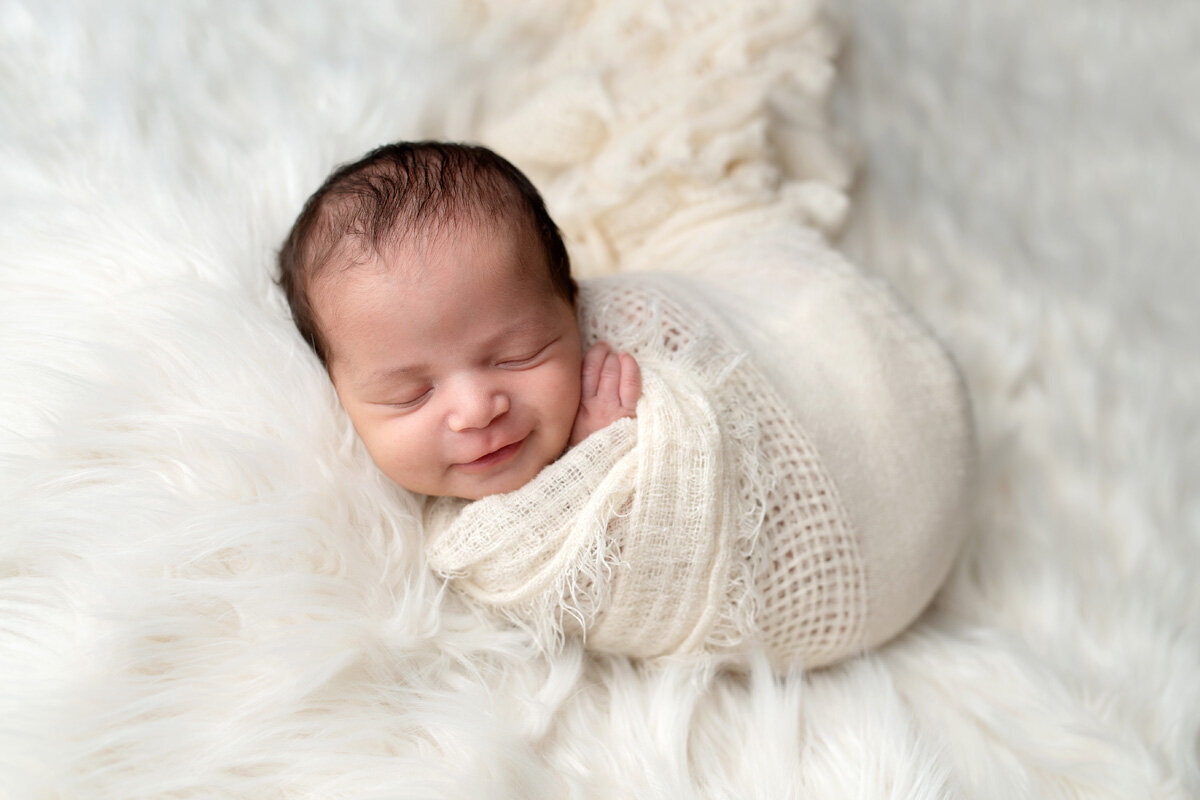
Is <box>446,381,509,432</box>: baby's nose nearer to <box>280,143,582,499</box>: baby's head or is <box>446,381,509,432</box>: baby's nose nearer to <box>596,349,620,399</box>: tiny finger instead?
<box>280,143,582,499</box>: baby's head

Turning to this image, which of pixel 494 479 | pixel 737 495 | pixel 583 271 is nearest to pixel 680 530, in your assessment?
pixel 737 495

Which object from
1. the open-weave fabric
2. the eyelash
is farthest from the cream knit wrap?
the eyelash

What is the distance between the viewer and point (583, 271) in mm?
1156

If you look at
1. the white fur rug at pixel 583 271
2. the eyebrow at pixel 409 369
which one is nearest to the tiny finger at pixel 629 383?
the eyebrow at pixel 409 369

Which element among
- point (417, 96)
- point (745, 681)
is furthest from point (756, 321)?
point (417, 96)

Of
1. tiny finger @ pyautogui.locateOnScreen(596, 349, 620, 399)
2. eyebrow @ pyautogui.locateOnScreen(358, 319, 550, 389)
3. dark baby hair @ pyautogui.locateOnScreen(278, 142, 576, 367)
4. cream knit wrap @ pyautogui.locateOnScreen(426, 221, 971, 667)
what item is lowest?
cream knit wrap @ pyautogui.locateOnScreen(426, 221, 971, 667)

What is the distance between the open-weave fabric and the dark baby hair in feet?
0.52

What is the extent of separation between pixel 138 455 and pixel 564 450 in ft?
1.22

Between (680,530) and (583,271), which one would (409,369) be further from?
(583,271)

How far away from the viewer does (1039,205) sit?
1163 mm

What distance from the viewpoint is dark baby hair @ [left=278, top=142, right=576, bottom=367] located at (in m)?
0.77

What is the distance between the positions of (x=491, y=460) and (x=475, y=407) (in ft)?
0.21

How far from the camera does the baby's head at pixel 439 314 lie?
0.77 metres

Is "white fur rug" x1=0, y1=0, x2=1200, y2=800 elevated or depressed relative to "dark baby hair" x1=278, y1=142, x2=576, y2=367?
depressed
